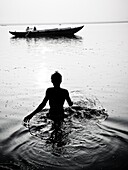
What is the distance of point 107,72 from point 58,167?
13041mm

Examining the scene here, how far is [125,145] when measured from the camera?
20.9 feet

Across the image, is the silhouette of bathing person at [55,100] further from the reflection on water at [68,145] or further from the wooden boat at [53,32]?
the wooden boat at [53,32]

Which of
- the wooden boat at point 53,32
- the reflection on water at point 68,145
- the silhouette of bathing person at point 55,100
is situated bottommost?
the reflection on water at point 68,145

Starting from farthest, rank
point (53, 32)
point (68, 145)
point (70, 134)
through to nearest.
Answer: point (53, 32)
point (70, 134)
point (68, 145)

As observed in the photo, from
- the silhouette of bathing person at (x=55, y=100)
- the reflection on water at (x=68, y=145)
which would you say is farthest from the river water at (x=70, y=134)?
the silhouette of bathing person at (x=55, y=100)

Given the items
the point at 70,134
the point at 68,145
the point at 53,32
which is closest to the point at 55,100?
the point at 70,134

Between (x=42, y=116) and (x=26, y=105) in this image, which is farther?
(x=26, y=105)

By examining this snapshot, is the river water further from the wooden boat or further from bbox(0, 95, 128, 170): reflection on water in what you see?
the wooden boat

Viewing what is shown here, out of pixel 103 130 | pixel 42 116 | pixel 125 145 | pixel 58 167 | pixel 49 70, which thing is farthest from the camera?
pixel 49 70

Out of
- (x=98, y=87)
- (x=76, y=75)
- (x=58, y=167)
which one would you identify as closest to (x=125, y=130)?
(x=58, y=167)

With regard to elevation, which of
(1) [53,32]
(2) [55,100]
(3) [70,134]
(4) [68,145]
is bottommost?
(4) [68,145]

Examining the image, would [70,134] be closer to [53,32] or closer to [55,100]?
[55,100]

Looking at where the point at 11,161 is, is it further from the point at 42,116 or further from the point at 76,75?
the point at 76,75

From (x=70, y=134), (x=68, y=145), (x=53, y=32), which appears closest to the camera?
(x=68, y=145)
